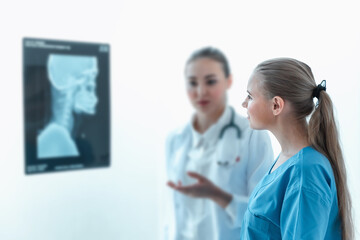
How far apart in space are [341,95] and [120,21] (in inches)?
30.7

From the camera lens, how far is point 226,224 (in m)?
1.12

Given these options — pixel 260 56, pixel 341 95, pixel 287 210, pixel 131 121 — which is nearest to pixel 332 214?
pixel 287 210

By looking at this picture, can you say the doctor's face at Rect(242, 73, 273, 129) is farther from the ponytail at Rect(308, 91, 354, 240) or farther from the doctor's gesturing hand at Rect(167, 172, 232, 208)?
the doctor's gesturing hand at Rect(167, 172, 232, 208)

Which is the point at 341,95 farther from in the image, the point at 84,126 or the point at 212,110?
the point at 84,126

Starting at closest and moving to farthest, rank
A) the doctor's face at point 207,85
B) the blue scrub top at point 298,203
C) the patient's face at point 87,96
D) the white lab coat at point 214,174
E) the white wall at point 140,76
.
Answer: the blue scrub top at point 298,203
the white wall at point 140,76
the white lab coat at point 214,174
the doctor's face at point 207,85
the patient's face at point 87,96

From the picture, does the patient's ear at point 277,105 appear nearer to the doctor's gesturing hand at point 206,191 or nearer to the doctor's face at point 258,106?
the doctor's face at point 258,106

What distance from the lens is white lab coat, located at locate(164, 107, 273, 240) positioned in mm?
1032

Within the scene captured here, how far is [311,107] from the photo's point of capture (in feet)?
2.05

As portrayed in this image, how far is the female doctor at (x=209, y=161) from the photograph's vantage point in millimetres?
1087

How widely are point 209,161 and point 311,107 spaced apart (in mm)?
565

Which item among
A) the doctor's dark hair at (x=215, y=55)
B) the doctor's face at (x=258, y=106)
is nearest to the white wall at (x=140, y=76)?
the doctor's dark hair at (x=215, y=55)

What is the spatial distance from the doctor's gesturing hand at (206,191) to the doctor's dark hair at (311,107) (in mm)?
486

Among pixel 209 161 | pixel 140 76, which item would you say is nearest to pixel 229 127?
pixel 209 161

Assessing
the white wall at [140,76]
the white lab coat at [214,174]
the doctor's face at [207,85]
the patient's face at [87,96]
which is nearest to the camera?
the white wall at [140,76]
